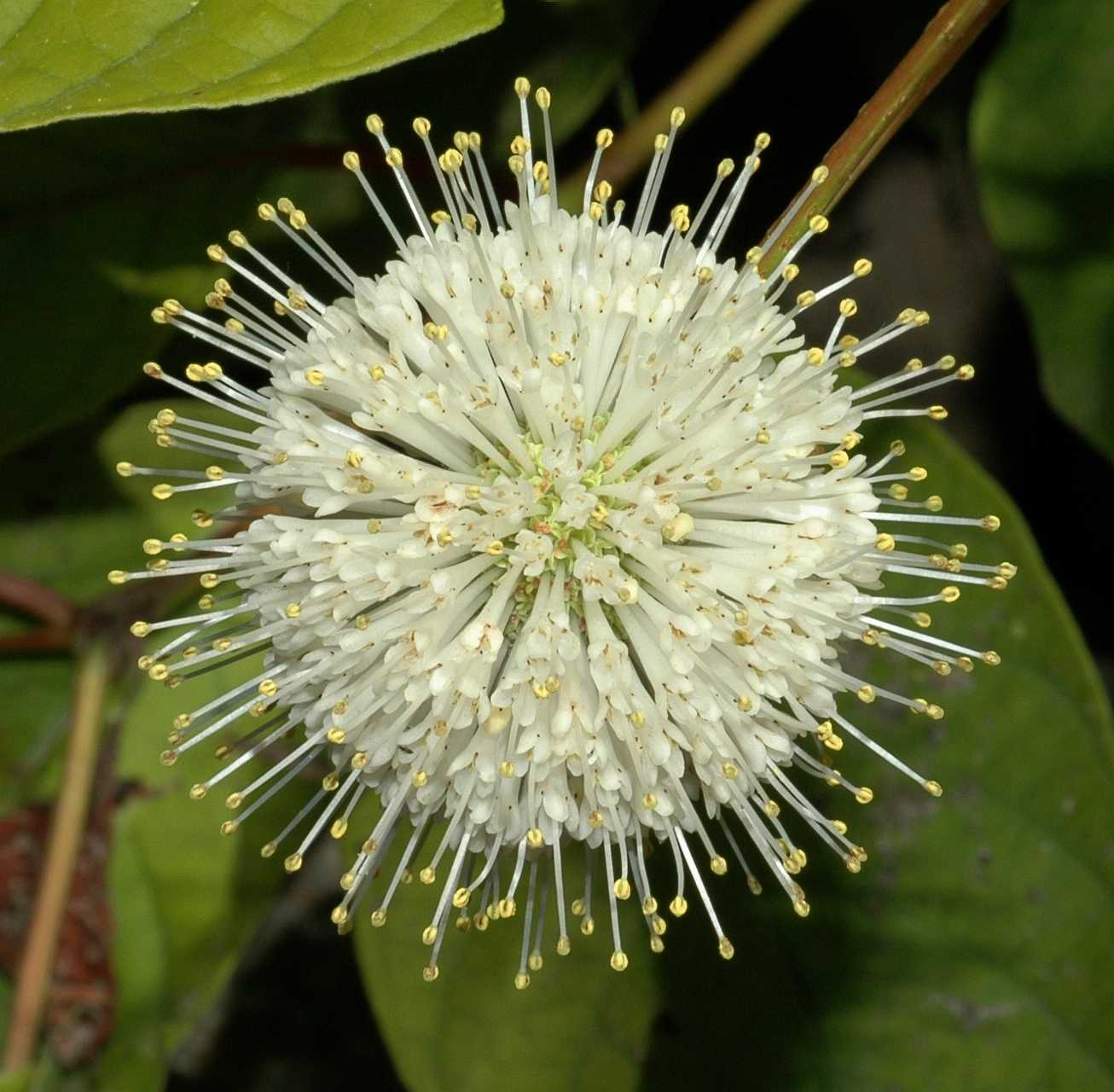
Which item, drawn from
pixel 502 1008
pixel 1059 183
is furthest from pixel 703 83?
pixel 502 1008

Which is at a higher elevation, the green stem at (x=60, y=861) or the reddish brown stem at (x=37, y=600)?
the reddish brown stem at (x=37, y=600)

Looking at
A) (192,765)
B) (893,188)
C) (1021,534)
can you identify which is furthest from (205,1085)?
(893,188)

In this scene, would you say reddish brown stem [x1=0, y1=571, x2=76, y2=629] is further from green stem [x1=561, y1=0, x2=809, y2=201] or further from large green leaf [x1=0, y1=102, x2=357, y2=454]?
green stem [x1=561, y1=0, x2=809, y2=201]

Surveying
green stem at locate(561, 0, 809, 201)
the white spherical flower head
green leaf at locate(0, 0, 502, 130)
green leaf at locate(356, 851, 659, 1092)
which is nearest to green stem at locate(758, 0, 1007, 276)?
the white spherical flower head

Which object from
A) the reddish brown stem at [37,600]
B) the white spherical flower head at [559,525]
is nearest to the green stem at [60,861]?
the reddish brown stem at [37,600]

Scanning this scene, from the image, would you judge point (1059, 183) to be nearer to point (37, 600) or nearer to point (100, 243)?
point (100, 243)

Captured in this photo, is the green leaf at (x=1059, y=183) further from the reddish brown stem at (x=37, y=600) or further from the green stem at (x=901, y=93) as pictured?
the reddish brown stem at (x=37, y=600)

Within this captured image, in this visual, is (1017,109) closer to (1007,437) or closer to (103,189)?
(1007,437)
